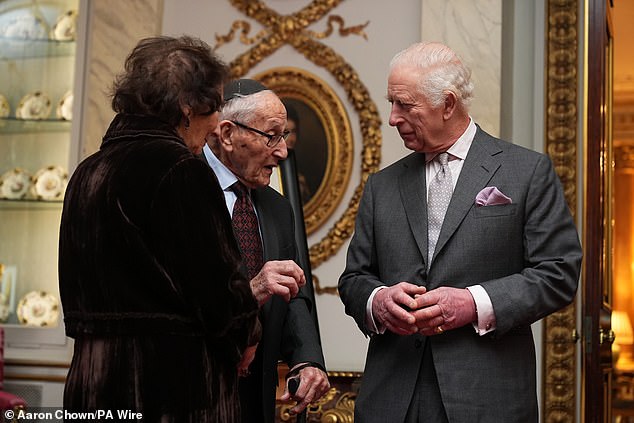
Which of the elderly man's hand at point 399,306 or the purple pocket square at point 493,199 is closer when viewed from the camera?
the elderly man's hand at point 399,306

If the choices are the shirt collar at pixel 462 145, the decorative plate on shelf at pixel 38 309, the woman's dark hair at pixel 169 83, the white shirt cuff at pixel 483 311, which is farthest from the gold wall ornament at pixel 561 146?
the decorative plate on shelf at pixel 38 309

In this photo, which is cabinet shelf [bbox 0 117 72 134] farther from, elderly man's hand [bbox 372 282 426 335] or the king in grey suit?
elderly man's hand [bbox 372 282 426 335]

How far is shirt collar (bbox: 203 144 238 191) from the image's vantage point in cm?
324

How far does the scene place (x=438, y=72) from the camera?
316cm

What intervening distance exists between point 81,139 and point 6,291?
1.13m

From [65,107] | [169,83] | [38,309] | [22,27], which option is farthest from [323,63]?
[169,83]

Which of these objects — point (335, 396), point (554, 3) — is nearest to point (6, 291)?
point (335, 396)

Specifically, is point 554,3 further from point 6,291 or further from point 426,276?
point 6,291

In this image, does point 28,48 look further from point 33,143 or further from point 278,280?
point 278,280

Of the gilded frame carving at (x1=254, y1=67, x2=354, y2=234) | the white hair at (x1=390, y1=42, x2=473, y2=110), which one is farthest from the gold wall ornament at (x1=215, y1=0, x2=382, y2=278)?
the white hair at (x1=390, y1=42, x2=473, y2=110)

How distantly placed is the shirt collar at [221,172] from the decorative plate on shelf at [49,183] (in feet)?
9.90

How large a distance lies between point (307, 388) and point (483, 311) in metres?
0.64

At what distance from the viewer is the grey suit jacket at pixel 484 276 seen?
2893 millimetres

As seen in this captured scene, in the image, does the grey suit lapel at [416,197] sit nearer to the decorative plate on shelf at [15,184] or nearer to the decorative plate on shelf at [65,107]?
the decorative plate on shelf at [65,107]
